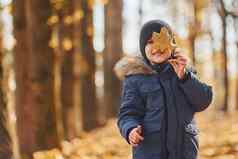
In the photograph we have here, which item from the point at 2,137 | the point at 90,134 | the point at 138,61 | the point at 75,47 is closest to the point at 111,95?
the point at 90,134

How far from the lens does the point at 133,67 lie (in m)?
4.92

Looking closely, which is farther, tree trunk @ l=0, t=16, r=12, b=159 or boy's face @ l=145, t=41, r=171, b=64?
tree trunk @ l=0, t=16, r=12, b=159

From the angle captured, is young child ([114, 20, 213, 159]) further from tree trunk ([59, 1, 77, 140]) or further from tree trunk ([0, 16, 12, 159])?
tree trunk ([59, 1, 77, 140])

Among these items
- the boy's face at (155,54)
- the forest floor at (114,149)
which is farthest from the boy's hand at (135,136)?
the forest floor at (114,149)

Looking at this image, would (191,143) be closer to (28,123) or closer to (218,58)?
(28,123)

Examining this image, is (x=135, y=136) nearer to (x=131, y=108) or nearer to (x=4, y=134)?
(x=131, y=108)

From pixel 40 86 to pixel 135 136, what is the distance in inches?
272

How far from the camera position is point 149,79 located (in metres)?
4.83

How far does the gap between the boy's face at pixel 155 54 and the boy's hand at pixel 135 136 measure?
543mm

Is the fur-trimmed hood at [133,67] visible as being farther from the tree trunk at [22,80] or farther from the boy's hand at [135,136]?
the tree trunk at [22,80]

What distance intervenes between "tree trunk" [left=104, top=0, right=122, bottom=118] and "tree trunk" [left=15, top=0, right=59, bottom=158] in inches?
418

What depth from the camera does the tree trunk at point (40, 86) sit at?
11.4 meters

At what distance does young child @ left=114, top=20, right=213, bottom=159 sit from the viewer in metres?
4.68

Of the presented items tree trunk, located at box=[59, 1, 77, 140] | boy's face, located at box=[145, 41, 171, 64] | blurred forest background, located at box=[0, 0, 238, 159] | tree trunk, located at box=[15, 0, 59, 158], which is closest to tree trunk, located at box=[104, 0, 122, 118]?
blurred forest background, located at box=[0, 0, 238, 159]
